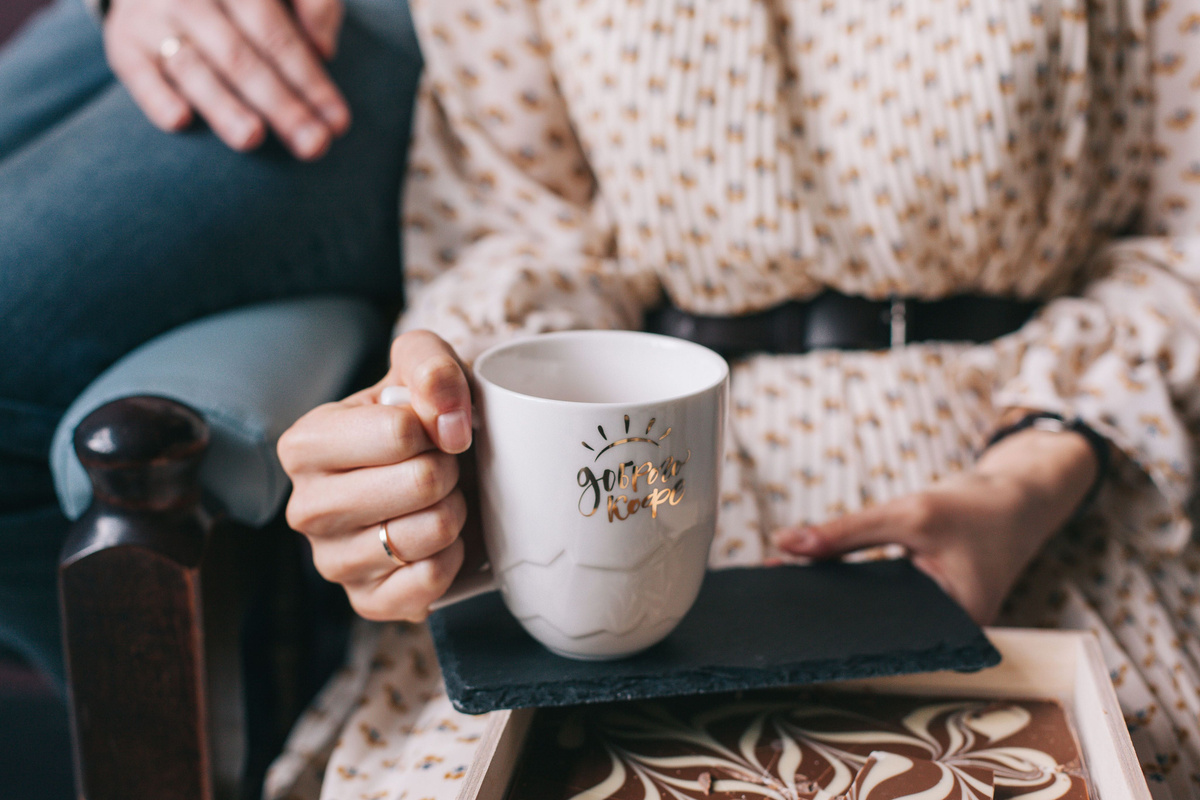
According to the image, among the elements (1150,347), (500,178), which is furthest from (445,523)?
(1150,347)

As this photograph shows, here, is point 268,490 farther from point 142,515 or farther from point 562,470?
point 562,470

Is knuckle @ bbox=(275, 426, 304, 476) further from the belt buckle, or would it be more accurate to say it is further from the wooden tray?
the belt buckle

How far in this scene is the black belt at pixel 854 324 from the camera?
0.76 m

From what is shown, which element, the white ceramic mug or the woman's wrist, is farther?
the woman's wrist

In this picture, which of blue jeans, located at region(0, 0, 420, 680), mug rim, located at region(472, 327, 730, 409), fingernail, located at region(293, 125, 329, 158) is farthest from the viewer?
fingernail, located at region(293, 125, 329, 158)

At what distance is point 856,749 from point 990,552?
0.77 feet

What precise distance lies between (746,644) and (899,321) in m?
0.44

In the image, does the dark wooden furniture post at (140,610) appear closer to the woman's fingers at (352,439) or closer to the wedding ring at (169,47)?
the woman's fingers at (352,439)

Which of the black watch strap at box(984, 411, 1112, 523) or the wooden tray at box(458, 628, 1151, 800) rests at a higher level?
the wooden tray at box(458, 628, 1151, 800)

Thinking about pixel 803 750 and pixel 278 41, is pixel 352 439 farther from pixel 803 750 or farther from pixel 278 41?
pixel 278 41

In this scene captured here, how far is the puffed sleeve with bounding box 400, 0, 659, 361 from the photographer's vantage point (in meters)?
0.76

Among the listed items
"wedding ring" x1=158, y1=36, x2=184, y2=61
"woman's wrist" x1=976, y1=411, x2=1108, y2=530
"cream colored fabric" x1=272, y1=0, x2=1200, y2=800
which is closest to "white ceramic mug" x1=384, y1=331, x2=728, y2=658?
"cream colored fabric" x1=272, y1=0, x2=1200, y2=800

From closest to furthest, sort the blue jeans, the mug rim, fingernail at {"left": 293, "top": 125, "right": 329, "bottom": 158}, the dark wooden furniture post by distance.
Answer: the mug rim
the dark wooden furniture post
the blue jeans
fingernail at {"left": 293, "top": 125, "right": 329, "bottom": 158}

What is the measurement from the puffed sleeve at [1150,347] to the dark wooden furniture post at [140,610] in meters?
0.62
